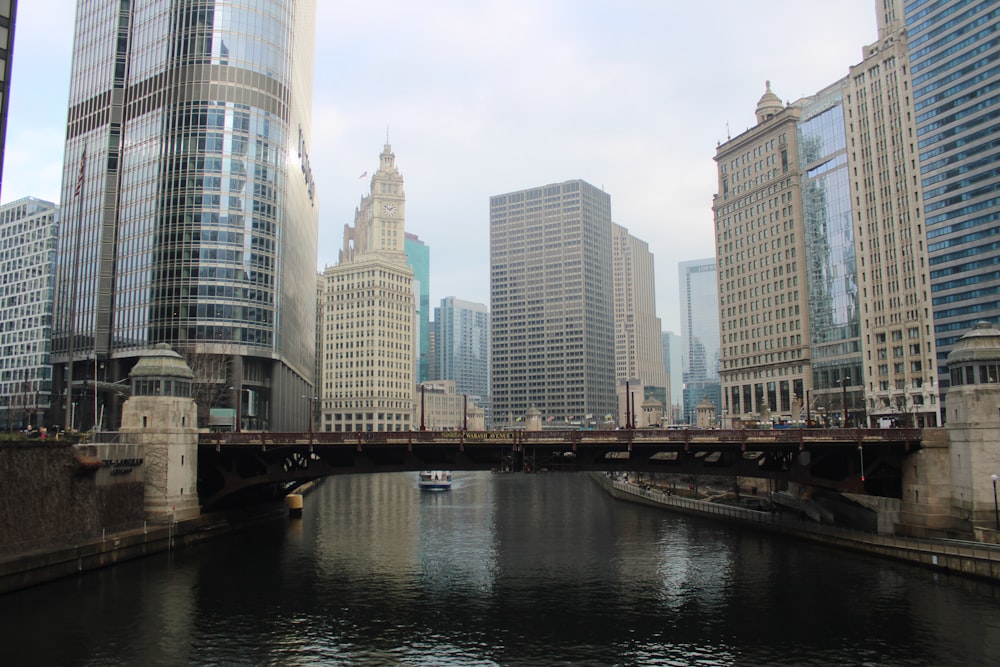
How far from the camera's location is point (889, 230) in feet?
493

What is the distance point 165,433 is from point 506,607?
3877 cm

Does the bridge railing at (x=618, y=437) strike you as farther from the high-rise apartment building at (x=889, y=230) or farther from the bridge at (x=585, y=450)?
the high-rise apartment building at (x=889, y=230)

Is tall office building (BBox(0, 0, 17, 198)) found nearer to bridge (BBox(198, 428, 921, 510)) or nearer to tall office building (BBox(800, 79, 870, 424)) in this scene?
bridge (BBox(198, 428, 921, 510))

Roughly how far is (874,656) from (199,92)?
123518 mm

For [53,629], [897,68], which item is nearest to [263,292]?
[53,629]

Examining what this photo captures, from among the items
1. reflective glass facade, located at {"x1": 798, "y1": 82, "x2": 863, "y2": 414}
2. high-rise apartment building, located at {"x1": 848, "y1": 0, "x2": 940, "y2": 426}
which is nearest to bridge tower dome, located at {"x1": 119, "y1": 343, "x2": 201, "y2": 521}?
high-rise apartment building, located at {"x1": 848, "y1": 0, "x2": 940, "y2": 426}

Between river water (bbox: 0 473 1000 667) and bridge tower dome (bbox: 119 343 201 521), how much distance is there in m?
5.83

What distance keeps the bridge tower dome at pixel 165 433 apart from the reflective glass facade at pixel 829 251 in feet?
409

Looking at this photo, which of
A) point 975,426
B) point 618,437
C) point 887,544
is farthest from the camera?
point 618,437

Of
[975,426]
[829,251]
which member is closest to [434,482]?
[829,251]

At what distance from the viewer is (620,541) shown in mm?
78438

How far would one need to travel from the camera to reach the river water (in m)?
40.6

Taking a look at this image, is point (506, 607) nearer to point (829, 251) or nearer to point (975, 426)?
point (975, 426)

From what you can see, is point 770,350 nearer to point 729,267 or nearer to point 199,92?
point 729,267
